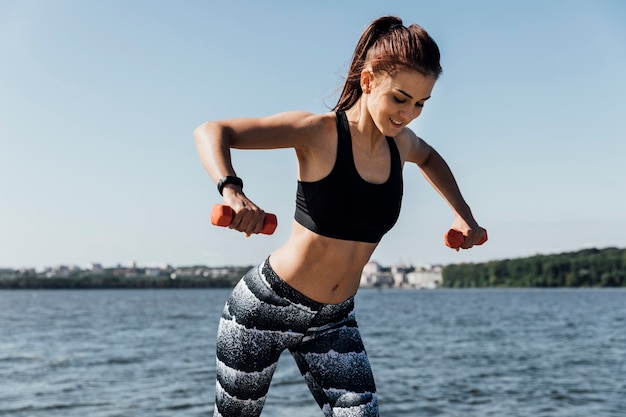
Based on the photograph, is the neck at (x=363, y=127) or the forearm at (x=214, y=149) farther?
the neck at (x=363, y=127)

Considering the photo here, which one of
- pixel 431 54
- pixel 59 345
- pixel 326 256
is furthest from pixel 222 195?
pixel 59 345

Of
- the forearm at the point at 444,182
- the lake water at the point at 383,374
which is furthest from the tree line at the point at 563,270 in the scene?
the forearm at the point at 444,182

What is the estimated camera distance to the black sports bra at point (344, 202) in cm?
347

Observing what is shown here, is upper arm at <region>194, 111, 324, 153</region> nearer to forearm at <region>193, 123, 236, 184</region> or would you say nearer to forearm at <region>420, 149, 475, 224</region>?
forearm at <region>193, 123, 236, 184</region>

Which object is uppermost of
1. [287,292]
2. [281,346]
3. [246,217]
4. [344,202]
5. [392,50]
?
[392,50]

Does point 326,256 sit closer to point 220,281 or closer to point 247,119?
point 247,119

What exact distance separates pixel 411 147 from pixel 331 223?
81 centimetres

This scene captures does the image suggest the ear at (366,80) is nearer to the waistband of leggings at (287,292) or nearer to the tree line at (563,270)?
the waistband of leggings at (287,292)

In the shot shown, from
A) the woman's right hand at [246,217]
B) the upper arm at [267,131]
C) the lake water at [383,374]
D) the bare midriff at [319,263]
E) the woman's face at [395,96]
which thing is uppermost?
the woman's face at [395,96]

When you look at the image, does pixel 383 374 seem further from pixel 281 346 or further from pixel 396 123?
pixel 396 123

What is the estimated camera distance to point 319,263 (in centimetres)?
361

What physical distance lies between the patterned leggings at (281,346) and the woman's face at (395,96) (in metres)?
0.88

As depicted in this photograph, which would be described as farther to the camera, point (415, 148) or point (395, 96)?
point (415, 148)

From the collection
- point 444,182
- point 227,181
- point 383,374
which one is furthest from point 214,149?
point 383,374
